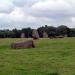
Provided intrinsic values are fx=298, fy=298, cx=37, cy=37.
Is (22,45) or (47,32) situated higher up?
(47,32)

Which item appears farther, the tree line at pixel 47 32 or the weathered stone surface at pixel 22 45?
the tree line at pixel 47 32

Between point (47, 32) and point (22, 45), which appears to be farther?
point (47, 32)

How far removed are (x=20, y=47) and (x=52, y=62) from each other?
7.70 meters

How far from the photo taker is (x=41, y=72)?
10898 millimetres

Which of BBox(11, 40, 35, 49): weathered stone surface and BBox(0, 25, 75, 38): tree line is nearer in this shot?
BBox(11, 40, 35, 49): weathered stone surface

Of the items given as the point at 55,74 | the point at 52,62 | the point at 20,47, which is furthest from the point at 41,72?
the point at 20,47

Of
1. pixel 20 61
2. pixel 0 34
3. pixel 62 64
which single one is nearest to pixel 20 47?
pixel 20 61

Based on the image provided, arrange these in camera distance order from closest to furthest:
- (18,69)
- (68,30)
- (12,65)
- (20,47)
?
1. (18,69)
2. (12,65)
3. (20,47)
4. (68,30)

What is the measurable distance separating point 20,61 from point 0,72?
2721mm

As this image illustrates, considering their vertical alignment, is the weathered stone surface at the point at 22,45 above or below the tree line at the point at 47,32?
below

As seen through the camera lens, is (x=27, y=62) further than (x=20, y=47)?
No

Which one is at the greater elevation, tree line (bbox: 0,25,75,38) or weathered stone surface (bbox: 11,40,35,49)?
tree line (bbox: 0,25,75,38)

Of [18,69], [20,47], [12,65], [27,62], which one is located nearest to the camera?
[18,69]

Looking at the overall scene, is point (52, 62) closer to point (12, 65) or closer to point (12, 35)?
point (12, 65)
